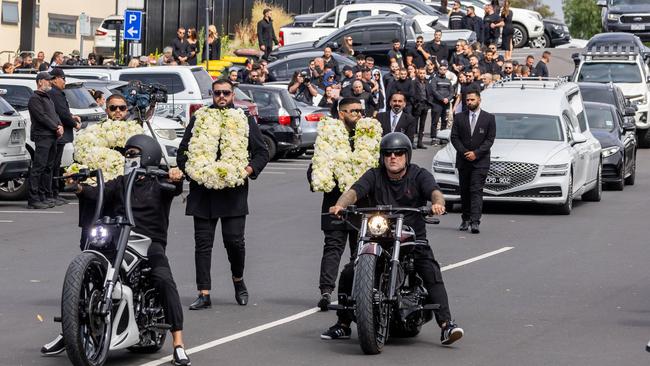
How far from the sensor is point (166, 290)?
10703 mm

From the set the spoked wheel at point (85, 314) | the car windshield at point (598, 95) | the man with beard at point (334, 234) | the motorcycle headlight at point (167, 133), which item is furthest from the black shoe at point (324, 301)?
the car windshield at point (598, 95)

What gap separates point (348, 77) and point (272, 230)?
574 inches

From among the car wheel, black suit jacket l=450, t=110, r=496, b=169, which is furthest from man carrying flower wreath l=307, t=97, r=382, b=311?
the car wheel

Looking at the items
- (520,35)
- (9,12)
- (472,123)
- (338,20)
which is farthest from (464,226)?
(520,35)

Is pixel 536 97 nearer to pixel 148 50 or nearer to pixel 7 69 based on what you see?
pixel 7 69

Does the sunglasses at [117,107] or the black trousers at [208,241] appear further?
the black trousers at [208,241]

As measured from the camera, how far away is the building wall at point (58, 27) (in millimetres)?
49750

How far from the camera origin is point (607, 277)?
1591cm

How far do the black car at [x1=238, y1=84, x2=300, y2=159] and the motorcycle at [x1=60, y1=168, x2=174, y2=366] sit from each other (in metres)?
20.0

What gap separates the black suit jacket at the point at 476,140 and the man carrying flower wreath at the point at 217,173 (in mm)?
7617

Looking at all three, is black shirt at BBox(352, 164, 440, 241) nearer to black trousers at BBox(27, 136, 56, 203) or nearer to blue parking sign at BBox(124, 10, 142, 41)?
black trousers at BBox(27, 136, 56, 203)

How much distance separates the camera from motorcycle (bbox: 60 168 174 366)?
996 centimetres

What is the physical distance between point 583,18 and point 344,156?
328ft

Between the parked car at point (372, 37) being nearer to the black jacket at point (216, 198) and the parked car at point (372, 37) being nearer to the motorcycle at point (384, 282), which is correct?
the black jacket at point (216, 198)
